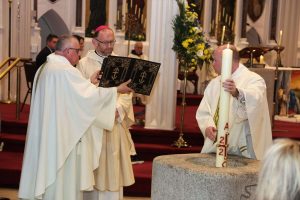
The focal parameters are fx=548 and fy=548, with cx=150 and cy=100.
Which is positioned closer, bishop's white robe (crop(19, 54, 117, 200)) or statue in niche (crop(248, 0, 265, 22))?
bishop's white robe (crop(19, 54, 117, 200))

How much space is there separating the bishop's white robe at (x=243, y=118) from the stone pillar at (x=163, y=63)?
3808 millimetres

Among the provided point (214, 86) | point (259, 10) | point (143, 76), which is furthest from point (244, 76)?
point (259, 10)

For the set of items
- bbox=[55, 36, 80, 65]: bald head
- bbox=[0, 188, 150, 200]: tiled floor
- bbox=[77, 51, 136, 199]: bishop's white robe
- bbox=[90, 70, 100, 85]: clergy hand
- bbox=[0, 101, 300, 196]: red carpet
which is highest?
bbox=[55, 36, 80, 65]: bald head

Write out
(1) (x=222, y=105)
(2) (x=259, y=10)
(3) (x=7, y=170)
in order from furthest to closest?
(2) (x=259, y=10), (3) (x=7, y=170), (1) (x=222, y=105)

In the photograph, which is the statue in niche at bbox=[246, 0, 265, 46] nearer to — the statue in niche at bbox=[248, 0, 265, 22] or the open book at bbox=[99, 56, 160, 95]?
the statue in niche at bbox=[248, 0, 265, 22]

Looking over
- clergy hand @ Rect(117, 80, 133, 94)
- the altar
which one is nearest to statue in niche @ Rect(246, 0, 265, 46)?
clergy hand @ Rect(117, 80, 133, 94)

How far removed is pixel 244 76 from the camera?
14.1ft

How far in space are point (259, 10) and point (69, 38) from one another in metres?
12.0

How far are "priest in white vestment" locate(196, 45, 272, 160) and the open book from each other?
0.88 m

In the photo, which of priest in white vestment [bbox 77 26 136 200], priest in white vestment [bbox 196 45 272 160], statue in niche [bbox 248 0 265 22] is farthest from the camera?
statue in niche [bbox 248 0 265 22]

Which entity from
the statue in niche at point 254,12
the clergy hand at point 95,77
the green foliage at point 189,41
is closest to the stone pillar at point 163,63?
the green foliage at point 189,41

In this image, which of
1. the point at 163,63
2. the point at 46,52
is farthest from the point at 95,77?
the point at 46,52

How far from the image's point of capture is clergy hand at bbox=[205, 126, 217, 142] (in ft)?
12.6

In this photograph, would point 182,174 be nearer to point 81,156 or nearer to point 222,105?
point 222,105
